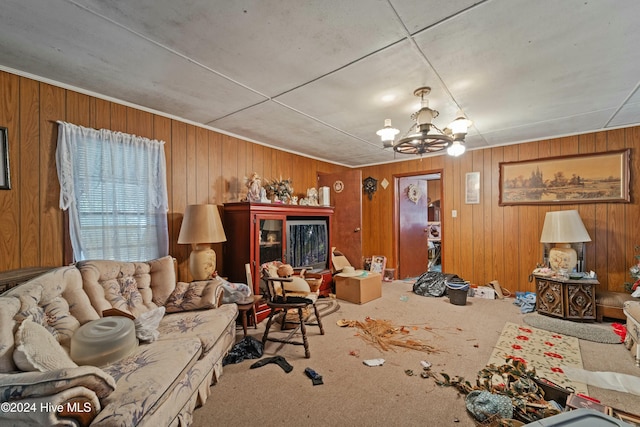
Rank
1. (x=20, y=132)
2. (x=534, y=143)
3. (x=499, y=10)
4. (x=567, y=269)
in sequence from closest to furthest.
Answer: (x=499, y=10) → (x=20, y=132) → (x=567, y=269) → (x=534, y=143)

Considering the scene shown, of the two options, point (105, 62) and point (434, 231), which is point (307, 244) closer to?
point (105, 62)

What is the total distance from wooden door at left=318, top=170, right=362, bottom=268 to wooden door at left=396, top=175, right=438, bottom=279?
4.00 feet

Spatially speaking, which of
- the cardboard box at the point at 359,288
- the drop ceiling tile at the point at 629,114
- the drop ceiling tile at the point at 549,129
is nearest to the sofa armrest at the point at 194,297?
the cardboard box at the point at 359,288

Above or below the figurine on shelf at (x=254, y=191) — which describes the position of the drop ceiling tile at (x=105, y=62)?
above

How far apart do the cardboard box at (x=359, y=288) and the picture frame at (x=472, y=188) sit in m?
2.11

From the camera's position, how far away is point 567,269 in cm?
333

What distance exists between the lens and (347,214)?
4719mm

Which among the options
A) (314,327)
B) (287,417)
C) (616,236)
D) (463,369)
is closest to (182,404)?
(287,417)

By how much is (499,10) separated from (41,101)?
333cm

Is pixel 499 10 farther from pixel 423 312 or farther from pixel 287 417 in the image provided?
pixel 423 312

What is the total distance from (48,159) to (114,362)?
1816 mm

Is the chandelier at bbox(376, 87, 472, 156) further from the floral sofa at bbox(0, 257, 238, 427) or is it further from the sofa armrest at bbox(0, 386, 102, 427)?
the sofa armrest at bbox(0, 386, 102, 427)

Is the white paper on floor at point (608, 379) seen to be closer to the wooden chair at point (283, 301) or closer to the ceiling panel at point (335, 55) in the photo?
the wooden chair at point (283, 301)

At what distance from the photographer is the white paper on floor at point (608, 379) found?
1.91 meters
